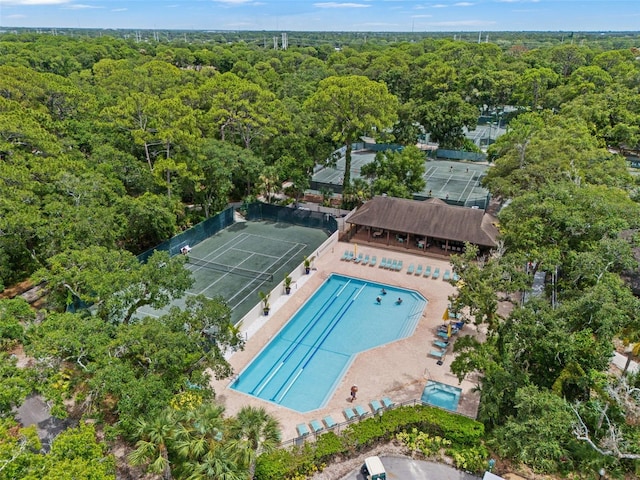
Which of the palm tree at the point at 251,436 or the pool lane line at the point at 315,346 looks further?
the pool lane line at the point at 315,346

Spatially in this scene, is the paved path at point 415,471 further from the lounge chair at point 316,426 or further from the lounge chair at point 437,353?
the lounge chair at point 437,353

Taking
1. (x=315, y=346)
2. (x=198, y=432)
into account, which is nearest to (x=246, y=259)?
(x=315, y=346)

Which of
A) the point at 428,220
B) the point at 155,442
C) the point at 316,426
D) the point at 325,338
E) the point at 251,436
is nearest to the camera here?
the point at 155,442

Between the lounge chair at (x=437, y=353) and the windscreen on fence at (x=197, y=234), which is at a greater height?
the windscreen on fence at (x=197, y=234)

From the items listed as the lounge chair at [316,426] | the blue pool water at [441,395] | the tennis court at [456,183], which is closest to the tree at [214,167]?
the tennis court at [456,183]

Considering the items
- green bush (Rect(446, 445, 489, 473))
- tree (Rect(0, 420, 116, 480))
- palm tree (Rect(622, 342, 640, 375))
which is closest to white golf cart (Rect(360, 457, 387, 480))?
green bush (Rect(446, 445, 489, 473))

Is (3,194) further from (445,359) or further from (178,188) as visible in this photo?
(445,359)

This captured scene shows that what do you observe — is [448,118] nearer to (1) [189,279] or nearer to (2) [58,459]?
(1) [189,279]
